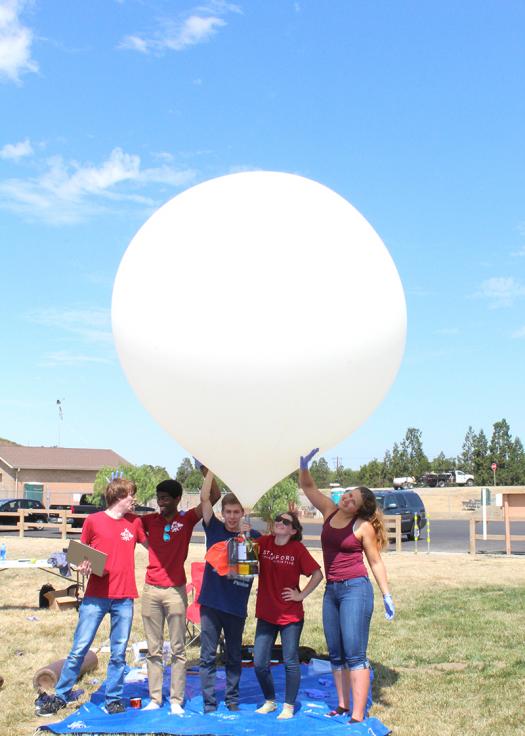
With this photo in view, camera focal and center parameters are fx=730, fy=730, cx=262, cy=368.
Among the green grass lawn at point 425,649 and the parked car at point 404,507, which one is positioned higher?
the parked car at point 404,507

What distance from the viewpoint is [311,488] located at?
5109 millimetres

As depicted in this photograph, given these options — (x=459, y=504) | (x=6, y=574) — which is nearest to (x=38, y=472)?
(x=459, y=504)

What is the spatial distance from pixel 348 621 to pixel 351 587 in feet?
0.71

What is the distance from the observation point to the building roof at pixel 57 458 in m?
44.2

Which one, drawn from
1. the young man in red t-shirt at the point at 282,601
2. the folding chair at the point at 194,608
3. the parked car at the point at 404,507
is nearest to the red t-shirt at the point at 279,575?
the young man in red t-shirt at the point at 282,601

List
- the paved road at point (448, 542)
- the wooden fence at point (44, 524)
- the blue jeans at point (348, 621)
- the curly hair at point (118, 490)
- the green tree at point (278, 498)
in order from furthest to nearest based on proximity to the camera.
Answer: the green tree at point (278, 498) < the wooden fence at point (44, 524) < the paved road at point (448, 542) < the curly hair at point (118, 490) < the blue jeans at point (348, 621)

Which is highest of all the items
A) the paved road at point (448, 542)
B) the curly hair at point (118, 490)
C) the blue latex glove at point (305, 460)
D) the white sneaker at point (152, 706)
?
the blue latex glove at point (305, 460)

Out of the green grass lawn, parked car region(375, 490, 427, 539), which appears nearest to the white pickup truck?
parked car region(375, 490, 427, 539)

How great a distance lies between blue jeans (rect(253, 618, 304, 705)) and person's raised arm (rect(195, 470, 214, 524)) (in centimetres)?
80

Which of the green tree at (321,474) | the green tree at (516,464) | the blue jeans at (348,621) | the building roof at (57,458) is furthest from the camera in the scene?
the green tree at (321,474)

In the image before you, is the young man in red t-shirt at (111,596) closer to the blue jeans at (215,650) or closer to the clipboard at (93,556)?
the clipboard at (93,556)

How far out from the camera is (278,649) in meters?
6.46

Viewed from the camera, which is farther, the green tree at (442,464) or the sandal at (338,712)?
the green tree at (442,464)

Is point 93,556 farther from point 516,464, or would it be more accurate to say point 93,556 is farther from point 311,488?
point 516,464
